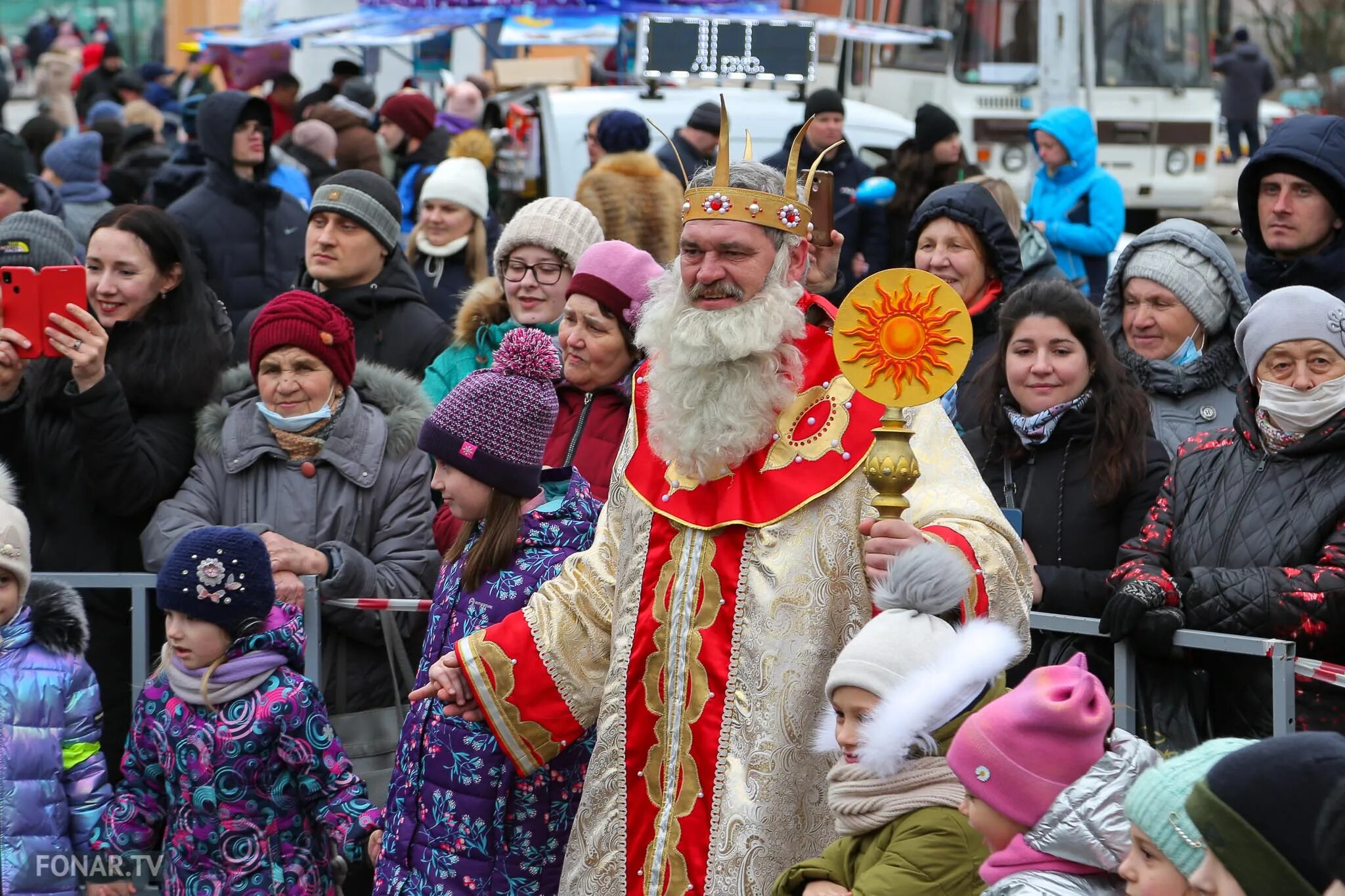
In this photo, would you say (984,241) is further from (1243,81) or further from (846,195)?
(1243,81)

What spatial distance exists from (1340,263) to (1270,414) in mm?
1141

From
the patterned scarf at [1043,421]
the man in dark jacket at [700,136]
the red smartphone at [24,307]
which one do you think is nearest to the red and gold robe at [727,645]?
the patterned scarf at [1043,421]

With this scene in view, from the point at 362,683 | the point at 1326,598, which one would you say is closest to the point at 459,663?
the point at 362,683

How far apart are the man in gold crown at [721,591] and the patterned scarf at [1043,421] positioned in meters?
0.99

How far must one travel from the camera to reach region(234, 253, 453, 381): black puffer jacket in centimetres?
599

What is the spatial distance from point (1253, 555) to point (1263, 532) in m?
0.06

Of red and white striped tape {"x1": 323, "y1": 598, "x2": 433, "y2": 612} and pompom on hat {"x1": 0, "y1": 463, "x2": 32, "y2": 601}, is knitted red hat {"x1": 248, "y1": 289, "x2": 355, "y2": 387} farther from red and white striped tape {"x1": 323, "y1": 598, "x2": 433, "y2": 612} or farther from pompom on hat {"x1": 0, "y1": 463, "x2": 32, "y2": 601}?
pompom on hat {"x1": 0, "y1": 463, "x2": 32, "y2": 601}

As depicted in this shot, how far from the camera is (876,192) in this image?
922 centimetres

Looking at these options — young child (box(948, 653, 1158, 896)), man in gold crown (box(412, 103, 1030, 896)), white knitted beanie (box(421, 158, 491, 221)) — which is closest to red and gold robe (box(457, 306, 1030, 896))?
man in gold crown (box(412, 103, 1030, 896))

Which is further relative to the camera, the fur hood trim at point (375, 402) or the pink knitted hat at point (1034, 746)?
the fur hood trim at point (375, 402)

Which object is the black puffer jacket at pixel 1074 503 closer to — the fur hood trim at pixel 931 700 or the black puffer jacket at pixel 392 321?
the fur hood trim at pixel 931 700

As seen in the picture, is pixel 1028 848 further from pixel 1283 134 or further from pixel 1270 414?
pixel 1283 134

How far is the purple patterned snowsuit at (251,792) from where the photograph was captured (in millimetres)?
4117

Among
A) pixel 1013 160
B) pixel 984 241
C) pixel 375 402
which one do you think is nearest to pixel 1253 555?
pixel 984 241
